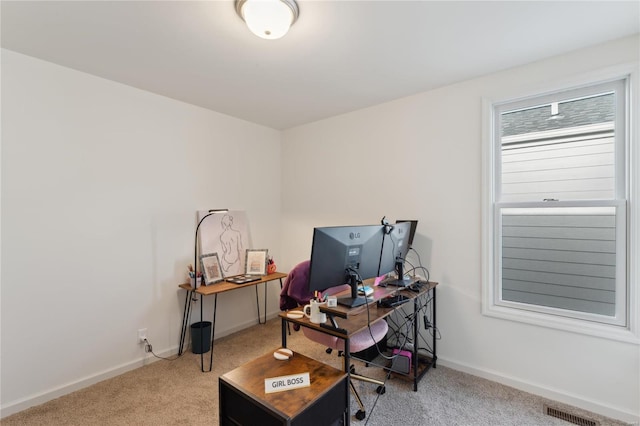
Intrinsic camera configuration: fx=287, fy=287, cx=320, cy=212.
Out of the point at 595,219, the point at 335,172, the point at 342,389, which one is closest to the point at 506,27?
the point at 595,219

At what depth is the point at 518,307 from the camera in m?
2.46

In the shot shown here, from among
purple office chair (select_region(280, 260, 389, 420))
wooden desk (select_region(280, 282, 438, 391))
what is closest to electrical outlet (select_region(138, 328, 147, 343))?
purple office chair (select_region(280, 260, 389, 420))

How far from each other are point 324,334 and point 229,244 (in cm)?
183

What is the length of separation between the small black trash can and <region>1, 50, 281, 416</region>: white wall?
0.22 metres

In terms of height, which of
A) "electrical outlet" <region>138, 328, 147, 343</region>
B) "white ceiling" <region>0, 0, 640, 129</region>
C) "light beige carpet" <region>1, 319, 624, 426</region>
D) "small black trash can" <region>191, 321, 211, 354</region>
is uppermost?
"white ceiling" <region>0, 0, 640, 129</region>

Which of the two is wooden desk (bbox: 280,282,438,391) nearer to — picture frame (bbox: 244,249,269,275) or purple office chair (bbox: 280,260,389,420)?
purple office chair (bbox: 280,260,389,420)

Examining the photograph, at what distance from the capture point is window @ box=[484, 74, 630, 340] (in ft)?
6.97

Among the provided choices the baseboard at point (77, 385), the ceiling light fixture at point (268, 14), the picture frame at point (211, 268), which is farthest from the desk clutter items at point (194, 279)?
the ceiling light fixture at point (268, 14)

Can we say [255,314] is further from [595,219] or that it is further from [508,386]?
[595,219]

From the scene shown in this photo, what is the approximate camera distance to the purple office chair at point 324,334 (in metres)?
2.06

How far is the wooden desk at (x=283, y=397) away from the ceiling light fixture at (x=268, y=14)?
1979 mm

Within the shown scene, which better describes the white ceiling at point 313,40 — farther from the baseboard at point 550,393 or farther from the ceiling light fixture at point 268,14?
the baseboard at point 550,393

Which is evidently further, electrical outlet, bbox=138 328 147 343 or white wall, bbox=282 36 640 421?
electrical outlet, bbox=138 328 147 343

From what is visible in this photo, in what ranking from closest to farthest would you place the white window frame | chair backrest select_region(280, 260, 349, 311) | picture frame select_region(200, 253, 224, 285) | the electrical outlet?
the white window frame, chair backrest select_region(280, 260, 349, 311), the electrical outlet, picture frame select_region(200, 253, 224, 285)
